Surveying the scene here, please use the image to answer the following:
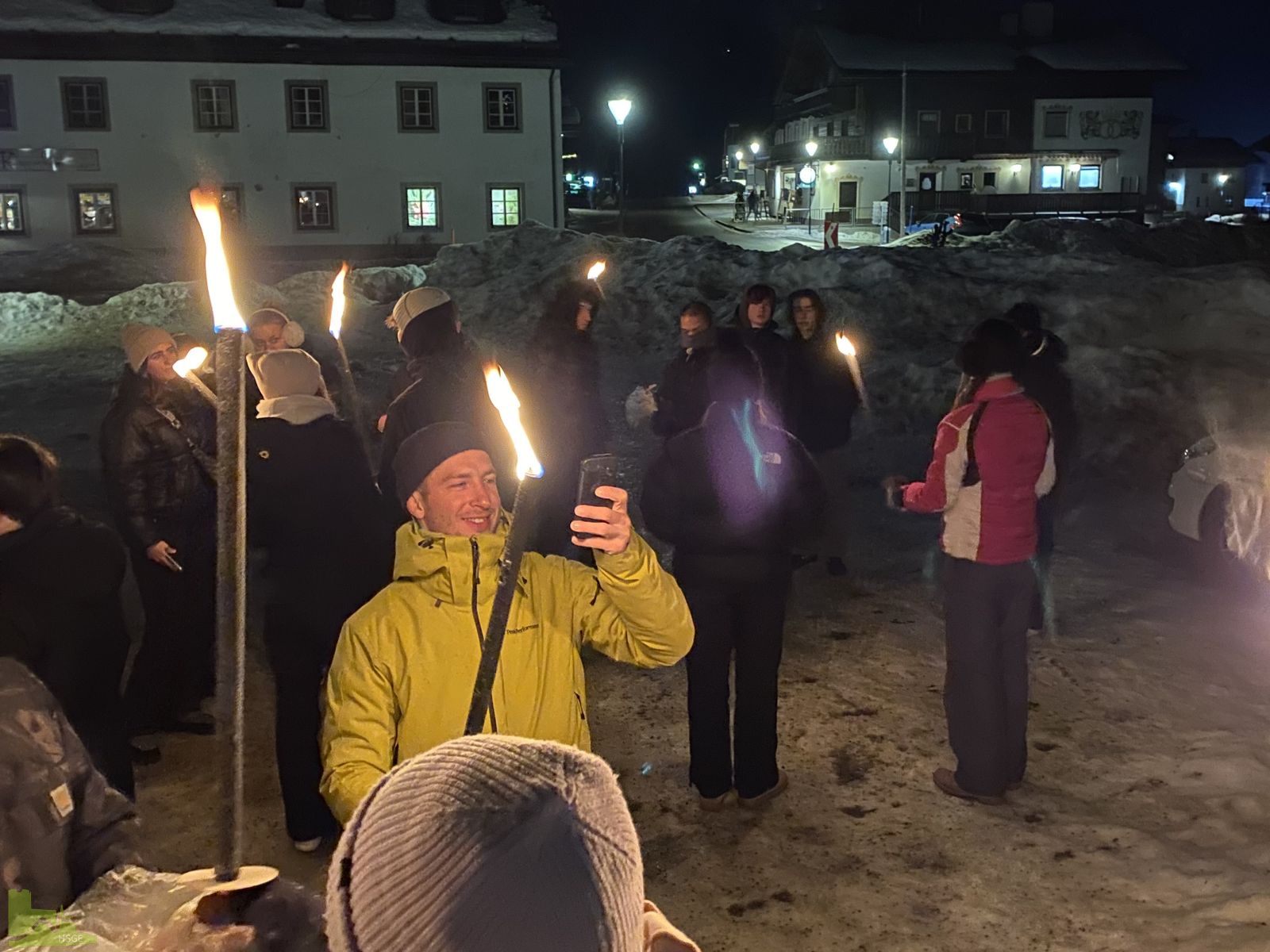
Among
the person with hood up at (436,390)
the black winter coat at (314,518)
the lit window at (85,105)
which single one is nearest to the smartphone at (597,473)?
the black winter coat at (314,518)

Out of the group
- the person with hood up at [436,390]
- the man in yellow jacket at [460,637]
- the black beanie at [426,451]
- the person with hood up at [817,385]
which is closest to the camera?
the man in yellow jacket at [460,637]

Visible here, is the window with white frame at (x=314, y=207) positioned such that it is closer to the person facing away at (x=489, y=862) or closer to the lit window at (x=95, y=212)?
the lit window at (x=95, y=212)

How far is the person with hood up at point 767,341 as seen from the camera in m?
7.62

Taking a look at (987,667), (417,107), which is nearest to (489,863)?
(987,667)

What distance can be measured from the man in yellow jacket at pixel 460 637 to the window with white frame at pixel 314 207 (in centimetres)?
3663

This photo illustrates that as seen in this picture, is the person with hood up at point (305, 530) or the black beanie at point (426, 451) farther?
the person with hood up at point (305, 530)

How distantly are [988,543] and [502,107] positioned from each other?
35.3 metres

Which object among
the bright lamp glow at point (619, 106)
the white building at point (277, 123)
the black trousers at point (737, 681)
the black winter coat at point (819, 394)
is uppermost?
the white building at point (277, 123)

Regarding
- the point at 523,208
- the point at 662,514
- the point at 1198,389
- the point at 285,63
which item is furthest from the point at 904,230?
the point at 662,514

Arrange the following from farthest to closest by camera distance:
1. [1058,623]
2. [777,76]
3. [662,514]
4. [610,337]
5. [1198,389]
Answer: [777,76]
[610,337]
[1198,389]
[1058,623]
[662,514]

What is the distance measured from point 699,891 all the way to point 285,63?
121ft

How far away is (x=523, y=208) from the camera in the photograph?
3797cm

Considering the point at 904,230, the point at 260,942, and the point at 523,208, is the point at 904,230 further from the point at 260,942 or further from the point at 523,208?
the point at 260,942

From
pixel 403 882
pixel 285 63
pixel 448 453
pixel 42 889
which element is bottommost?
pixel 42 889
